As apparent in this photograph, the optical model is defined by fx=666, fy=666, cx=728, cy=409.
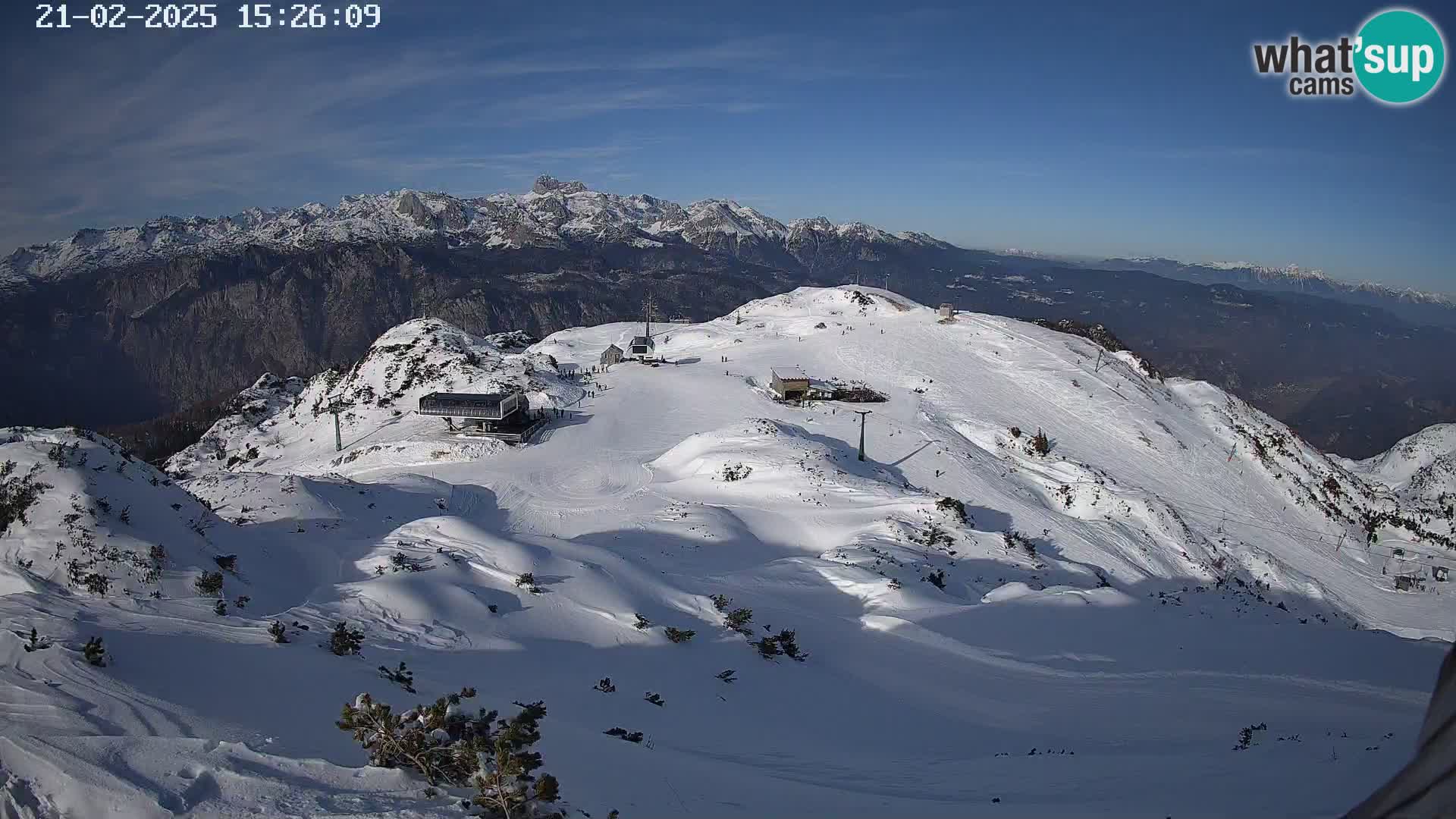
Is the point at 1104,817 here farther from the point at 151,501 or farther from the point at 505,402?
the point at 505,402

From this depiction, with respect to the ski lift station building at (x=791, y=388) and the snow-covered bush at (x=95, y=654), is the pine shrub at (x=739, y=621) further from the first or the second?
the ski lift station building at (x=791, y=388)

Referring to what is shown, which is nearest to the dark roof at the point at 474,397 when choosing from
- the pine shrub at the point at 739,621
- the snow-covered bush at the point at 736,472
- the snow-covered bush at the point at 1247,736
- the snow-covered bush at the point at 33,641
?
the snow-covered bush at the point at 736,472

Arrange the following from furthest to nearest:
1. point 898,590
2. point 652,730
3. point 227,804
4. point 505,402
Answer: point 505,402, point 898,590, point 652,730, point 227,804

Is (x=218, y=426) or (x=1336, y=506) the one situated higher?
(x=218, y=426)

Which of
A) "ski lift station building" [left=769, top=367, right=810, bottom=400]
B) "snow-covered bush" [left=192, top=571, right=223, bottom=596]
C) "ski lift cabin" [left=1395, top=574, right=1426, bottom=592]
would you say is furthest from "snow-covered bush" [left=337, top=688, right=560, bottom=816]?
"ski lift cabin" [left=1395, top=574, right=1426, bottom=592]

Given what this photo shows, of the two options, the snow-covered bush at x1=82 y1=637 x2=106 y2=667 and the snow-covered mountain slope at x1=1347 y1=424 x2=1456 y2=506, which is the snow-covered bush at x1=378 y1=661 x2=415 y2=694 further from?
the snow-covered mountain slope at x1=1347 y1=424 x2=1456 y2=506

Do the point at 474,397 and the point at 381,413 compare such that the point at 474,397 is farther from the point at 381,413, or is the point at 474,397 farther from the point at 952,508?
the point at 952,508

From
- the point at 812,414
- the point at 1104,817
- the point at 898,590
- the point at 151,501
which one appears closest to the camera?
the point at 1104,817

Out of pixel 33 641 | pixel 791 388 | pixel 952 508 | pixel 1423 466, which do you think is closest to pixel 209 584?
pixel 33 641

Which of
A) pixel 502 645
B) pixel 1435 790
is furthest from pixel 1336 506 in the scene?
pixel 1435 790
